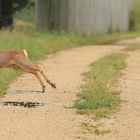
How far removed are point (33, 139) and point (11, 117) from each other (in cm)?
158

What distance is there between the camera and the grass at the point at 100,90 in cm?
1168

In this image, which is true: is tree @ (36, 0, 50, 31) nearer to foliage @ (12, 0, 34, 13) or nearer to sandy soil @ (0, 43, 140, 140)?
foliage @ (12, 0, 34, 13)

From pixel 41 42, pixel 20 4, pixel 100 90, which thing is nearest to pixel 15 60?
pixel 100 90

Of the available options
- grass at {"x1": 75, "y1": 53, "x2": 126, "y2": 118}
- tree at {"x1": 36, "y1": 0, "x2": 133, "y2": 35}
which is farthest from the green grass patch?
grass at {"x1": 75, "y1": 53, "x2": 126, "y2": 118}

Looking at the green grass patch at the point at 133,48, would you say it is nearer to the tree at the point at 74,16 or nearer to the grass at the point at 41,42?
the grass at the point at 41,42

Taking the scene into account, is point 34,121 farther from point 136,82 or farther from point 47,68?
point 47,68

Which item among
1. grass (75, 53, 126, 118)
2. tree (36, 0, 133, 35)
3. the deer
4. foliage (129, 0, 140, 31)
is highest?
the deer

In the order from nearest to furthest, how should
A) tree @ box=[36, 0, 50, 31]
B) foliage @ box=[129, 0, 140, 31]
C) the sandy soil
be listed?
the sandy soil → tree @ box=[36, 0, 50, 31] → foliage @ box=[129, 0, 140, 31]

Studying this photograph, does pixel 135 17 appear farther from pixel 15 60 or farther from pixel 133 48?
pixel 15 60

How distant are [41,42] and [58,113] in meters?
11.0

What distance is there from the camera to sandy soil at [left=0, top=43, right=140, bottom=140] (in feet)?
32.4

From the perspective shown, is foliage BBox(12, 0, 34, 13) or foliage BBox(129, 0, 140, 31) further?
foliage BBox(129, 0, 140, 31)

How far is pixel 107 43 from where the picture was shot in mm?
26125

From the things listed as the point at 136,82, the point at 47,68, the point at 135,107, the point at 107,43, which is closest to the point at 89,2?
the point at 107,43
